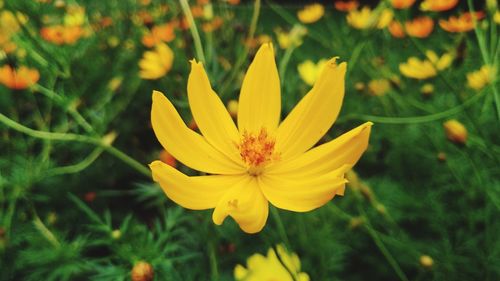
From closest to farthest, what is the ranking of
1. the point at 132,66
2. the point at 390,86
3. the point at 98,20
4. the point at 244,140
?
the point at 244,140 → the point at 390,86 → the point at 132,66 → the point at 98,20

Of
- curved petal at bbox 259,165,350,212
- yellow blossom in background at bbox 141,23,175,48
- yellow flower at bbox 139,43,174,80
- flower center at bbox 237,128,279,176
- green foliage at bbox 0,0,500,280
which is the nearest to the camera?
curved petal at bbox 259,165,350,212

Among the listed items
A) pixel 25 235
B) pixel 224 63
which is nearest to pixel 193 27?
pixel 25 235

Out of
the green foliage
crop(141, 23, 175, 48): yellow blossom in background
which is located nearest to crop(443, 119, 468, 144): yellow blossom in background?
the green foliage

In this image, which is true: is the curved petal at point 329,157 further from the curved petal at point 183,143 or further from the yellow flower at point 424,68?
the yellow flower at point 424,68

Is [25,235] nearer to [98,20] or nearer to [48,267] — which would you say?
[48,267]

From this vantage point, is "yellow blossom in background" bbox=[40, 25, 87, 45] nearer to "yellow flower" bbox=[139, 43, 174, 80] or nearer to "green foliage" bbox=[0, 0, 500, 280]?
"green foliage" bbox=[0, 0, 500, 280]

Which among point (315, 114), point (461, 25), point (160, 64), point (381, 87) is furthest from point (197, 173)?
point (461, 25)
